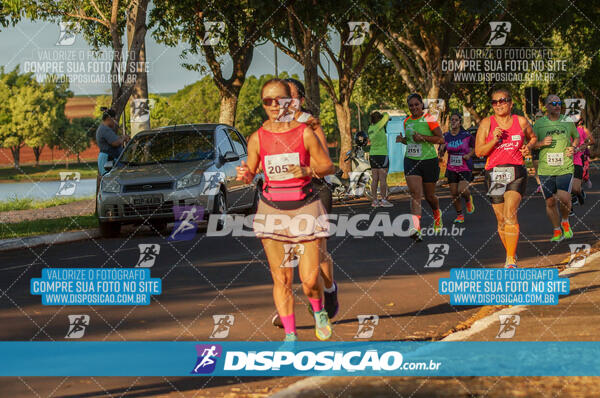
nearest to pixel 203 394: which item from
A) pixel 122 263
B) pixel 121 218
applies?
pixel 122 263

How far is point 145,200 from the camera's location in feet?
50.9

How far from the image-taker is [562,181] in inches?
498

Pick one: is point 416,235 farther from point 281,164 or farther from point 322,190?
point 281,164

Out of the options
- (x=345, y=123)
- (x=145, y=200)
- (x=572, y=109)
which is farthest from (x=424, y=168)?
(x=345, y=123)

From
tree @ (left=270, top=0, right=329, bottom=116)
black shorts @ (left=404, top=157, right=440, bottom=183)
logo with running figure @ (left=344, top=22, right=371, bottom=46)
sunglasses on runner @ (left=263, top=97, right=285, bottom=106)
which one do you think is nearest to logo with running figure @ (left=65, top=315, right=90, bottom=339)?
sunglasses on runner @ (left=263, top=97, right=285, bottom=106)

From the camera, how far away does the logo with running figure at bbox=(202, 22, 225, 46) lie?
2723 cm

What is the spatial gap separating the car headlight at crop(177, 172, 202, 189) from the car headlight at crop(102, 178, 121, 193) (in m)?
1.00

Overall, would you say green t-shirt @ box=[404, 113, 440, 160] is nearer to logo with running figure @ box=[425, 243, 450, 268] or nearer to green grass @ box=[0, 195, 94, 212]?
logo with running figure @ box=[425, 243, 450, 268]

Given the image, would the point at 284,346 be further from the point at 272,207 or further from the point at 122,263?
the point at 122,263

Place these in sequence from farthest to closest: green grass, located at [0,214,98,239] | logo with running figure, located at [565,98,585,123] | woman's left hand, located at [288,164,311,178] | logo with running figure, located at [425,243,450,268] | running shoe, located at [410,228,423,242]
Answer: green grass, located at [0,214,98,239], logo with running figure, located at [565,98,585,123], running shoe, located at [410,228,423,242], logo with running figure, located at [425,243,450,268], woman's left hand, located at [288,164,311,178]

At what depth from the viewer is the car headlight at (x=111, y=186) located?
15648 millimetres

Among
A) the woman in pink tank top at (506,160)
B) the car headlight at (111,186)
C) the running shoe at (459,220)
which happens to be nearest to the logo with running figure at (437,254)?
the woman in pink tank top at (506,160)

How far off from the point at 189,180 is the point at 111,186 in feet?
4.19

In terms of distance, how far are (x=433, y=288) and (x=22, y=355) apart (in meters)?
4.18
